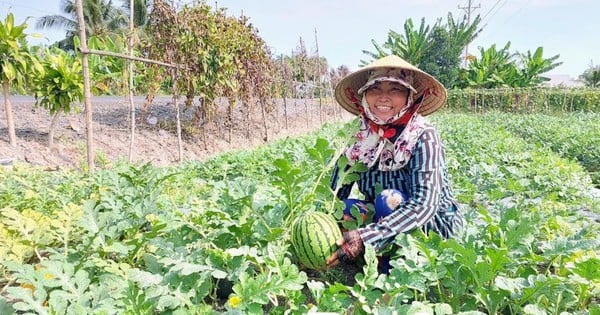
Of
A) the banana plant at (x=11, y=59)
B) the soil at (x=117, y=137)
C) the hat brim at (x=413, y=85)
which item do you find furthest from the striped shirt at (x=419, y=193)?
the banana plant at (x=11, y=59)

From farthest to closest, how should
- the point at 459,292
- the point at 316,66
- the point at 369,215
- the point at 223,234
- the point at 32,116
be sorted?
the point at 316,66
the point at 32,116
the point at 369,215
the point at 223,234
the point at 459,292

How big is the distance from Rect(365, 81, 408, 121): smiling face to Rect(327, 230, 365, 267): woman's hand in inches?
28.6

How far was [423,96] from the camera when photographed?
8.54ft

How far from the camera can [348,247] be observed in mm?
2082

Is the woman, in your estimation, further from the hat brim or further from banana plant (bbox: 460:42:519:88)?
banana plant (bbox: 460:42:519:88)

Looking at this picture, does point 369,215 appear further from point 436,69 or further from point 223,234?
point 436,69

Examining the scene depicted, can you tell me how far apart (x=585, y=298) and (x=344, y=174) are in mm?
1224

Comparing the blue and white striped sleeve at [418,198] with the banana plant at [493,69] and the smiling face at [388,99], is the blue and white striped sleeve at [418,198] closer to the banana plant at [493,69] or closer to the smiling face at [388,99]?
the smiling face at [388,99]

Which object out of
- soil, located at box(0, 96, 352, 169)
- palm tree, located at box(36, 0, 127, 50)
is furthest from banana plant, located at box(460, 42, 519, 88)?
palm tree, located at box(36, 0, 127, 50)

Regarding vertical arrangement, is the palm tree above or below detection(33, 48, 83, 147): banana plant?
above

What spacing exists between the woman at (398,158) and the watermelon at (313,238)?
0.21 feet

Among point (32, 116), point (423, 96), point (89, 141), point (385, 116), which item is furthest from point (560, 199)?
point (32, 116)

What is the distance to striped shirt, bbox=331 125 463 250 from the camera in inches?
84.1

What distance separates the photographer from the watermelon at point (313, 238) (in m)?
1.98
